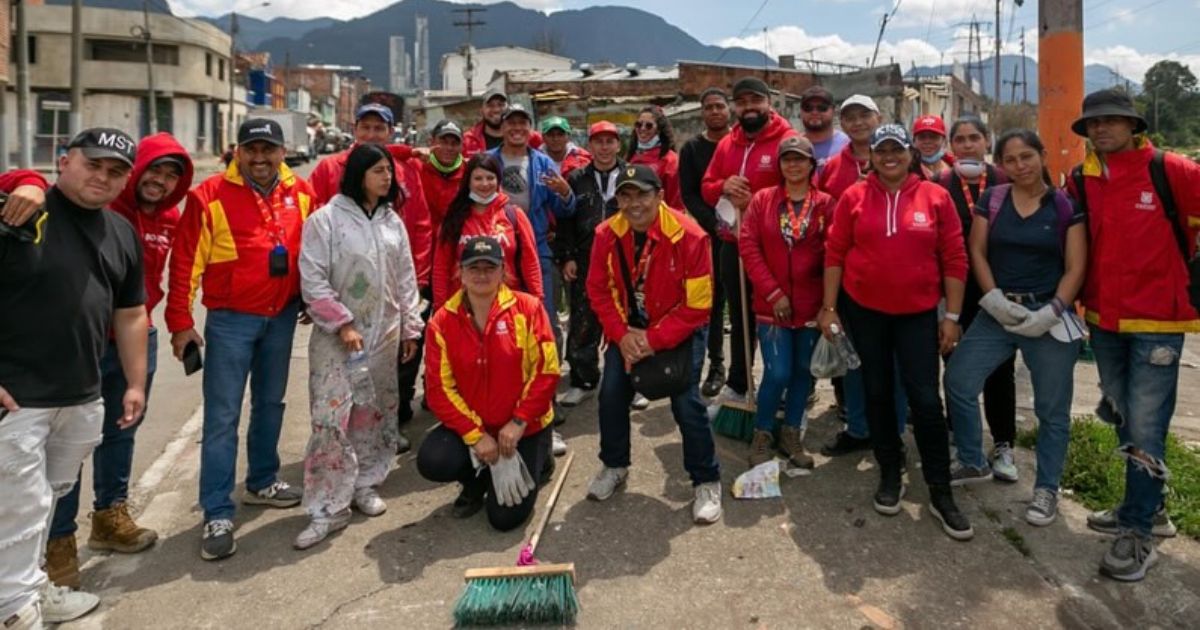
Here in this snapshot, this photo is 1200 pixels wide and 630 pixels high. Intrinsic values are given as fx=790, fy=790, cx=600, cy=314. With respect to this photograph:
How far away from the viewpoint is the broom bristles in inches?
125

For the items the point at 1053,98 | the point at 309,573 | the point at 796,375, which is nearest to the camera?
the point at 309,573

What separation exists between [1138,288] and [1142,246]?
188mm

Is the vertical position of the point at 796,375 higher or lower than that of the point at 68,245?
lower

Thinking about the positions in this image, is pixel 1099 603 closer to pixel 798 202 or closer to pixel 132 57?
pixel 798 202

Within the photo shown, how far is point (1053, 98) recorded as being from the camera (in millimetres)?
6754

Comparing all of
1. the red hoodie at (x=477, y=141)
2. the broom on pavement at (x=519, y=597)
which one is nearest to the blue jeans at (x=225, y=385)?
the broom on pavement at (x=519, y=597)

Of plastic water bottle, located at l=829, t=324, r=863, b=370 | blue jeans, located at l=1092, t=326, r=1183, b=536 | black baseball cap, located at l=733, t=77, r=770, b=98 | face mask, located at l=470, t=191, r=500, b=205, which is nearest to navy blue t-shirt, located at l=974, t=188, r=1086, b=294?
blue jeans, located at l=1092, t=326, r=1183, b=536

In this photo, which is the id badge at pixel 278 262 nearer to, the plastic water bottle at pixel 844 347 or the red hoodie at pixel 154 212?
the red hoodie at pixel 154 212

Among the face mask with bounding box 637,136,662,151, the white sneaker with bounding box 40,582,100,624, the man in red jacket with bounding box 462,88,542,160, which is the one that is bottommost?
the white sneaker with bounding box 40,582,100,624

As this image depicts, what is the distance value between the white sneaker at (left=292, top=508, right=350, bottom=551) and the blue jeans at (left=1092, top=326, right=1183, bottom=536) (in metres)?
3.75

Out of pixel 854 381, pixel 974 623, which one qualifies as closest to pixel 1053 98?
pixel 854 381

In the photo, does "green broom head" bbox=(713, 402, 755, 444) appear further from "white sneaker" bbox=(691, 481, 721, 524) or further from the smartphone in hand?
the smartphone in hand

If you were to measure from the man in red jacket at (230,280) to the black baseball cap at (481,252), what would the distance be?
0.89 metres

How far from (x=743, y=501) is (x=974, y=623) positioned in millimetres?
1363
